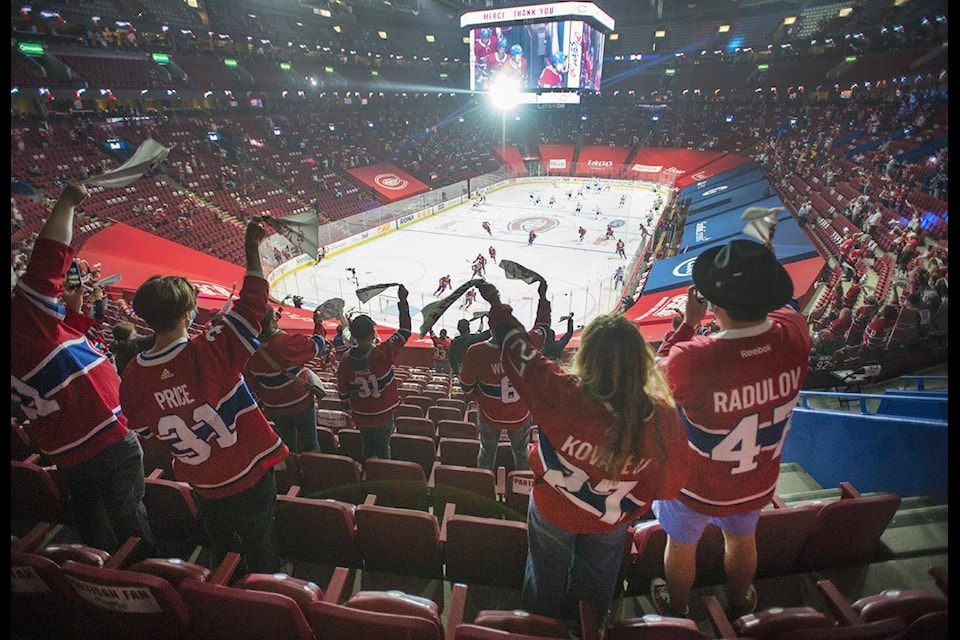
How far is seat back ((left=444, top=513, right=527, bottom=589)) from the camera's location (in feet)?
9.39

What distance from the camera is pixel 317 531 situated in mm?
3141

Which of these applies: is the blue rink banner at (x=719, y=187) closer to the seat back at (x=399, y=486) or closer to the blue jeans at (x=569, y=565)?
the seat back at (x=399, y=486)

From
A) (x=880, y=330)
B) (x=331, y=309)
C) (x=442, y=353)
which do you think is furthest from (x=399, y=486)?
(x=442, y=353)

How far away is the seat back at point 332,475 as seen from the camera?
3949mm

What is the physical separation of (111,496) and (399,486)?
1.84 metres

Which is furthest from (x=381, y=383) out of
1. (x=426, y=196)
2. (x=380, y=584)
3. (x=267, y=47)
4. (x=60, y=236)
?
(x=267, y=47)

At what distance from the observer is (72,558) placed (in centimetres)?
250

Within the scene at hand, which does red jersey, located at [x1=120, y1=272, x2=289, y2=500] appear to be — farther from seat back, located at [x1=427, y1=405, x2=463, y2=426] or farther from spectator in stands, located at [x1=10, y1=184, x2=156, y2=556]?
seat back, located at [x1=427, y1=405, x2=463, y2=426]

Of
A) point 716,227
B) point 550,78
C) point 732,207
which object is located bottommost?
point 716,227

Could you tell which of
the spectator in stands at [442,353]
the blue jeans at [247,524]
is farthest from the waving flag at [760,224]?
the spectator in stands at [442,353]

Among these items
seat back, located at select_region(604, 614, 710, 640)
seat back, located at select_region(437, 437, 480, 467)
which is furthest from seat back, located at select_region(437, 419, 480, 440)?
A: seat back, located at select_region(604, 614, 710, 640)

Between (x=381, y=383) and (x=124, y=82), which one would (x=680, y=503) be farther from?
(x=124, y=82)

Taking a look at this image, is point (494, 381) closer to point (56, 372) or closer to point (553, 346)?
point (553, 346)

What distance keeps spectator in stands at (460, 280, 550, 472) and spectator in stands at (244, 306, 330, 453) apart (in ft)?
4.50
